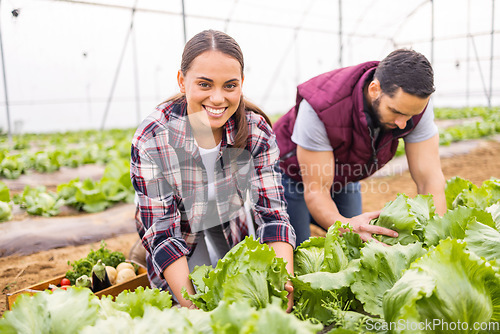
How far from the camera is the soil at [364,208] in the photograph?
300 centimetres

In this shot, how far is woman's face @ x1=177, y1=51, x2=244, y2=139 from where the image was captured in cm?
169

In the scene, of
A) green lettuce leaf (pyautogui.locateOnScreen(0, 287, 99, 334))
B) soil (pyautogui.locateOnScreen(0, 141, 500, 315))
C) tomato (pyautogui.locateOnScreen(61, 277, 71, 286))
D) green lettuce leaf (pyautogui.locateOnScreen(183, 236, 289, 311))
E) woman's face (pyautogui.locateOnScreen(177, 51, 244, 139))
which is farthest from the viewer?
soil (pyautogui.locateOnScreen(0, 141, 500, 315))

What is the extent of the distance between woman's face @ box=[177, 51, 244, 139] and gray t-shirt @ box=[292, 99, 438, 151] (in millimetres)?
621

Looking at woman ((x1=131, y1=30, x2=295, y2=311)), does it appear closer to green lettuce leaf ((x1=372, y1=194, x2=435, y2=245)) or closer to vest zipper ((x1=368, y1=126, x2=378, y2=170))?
green lettuce leaf ((x1=372, y1=194, x2=435, y2=245))

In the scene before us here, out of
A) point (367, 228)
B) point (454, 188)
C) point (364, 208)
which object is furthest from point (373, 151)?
point (364, 208)

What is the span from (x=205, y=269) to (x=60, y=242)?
280 centimetres

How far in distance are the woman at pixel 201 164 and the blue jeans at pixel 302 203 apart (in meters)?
0.65

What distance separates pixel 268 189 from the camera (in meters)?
1.88

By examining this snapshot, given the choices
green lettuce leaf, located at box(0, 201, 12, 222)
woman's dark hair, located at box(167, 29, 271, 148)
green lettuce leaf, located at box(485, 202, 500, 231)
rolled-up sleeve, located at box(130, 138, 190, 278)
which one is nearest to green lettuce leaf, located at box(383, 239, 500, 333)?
green lettuce leaf, located at box(485, 202, 500, 231)

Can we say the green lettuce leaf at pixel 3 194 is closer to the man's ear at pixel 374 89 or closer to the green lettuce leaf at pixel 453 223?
the man's ear at pixel 374 89

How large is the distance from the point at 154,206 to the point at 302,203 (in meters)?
1.42

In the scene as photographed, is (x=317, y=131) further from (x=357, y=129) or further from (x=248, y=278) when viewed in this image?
(x=248, y=278)

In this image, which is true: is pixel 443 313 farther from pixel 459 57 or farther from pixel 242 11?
pixel 459 57

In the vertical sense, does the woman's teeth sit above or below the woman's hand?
above
